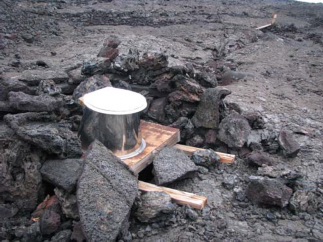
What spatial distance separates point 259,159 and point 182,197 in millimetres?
1319

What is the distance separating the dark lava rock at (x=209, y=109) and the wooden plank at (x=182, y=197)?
143cm

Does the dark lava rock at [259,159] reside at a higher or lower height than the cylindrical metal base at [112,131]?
lower

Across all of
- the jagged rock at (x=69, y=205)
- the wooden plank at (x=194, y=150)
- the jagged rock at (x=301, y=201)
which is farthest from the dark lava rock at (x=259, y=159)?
the jagged rock at (x=69, y=205)

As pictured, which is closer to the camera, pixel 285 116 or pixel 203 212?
pixel 203 212

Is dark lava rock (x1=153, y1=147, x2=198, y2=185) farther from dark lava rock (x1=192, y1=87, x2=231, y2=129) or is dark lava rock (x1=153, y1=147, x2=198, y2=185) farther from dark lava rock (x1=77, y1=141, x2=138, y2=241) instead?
dark lava rock (x1=192, y1=87, x2=231, y2=129)

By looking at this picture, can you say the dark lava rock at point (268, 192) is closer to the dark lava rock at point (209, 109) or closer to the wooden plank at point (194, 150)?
the wooden plank at point (194, 150)

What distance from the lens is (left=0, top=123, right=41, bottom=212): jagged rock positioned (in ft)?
9.73

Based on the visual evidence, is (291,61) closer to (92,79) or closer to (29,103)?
(92,79)

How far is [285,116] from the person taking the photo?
5648 millimetres

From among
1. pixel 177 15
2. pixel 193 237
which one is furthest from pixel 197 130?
pixel 177 15

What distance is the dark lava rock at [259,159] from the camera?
13.3ft

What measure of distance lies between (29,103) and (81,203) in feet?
4.36

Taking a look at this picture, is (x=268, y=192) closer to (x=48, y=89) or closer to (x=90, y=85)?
(x=90, y=85)

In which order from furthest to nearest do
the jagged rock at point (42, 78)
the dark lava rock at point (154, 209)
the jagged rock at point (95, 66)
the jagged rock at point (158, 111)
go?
the jagged rock at point (42, 78) → the jagged rock at point (158, 111) → the jagged rock at point (95, 66) → the dark lava rock at point (154, 209)
